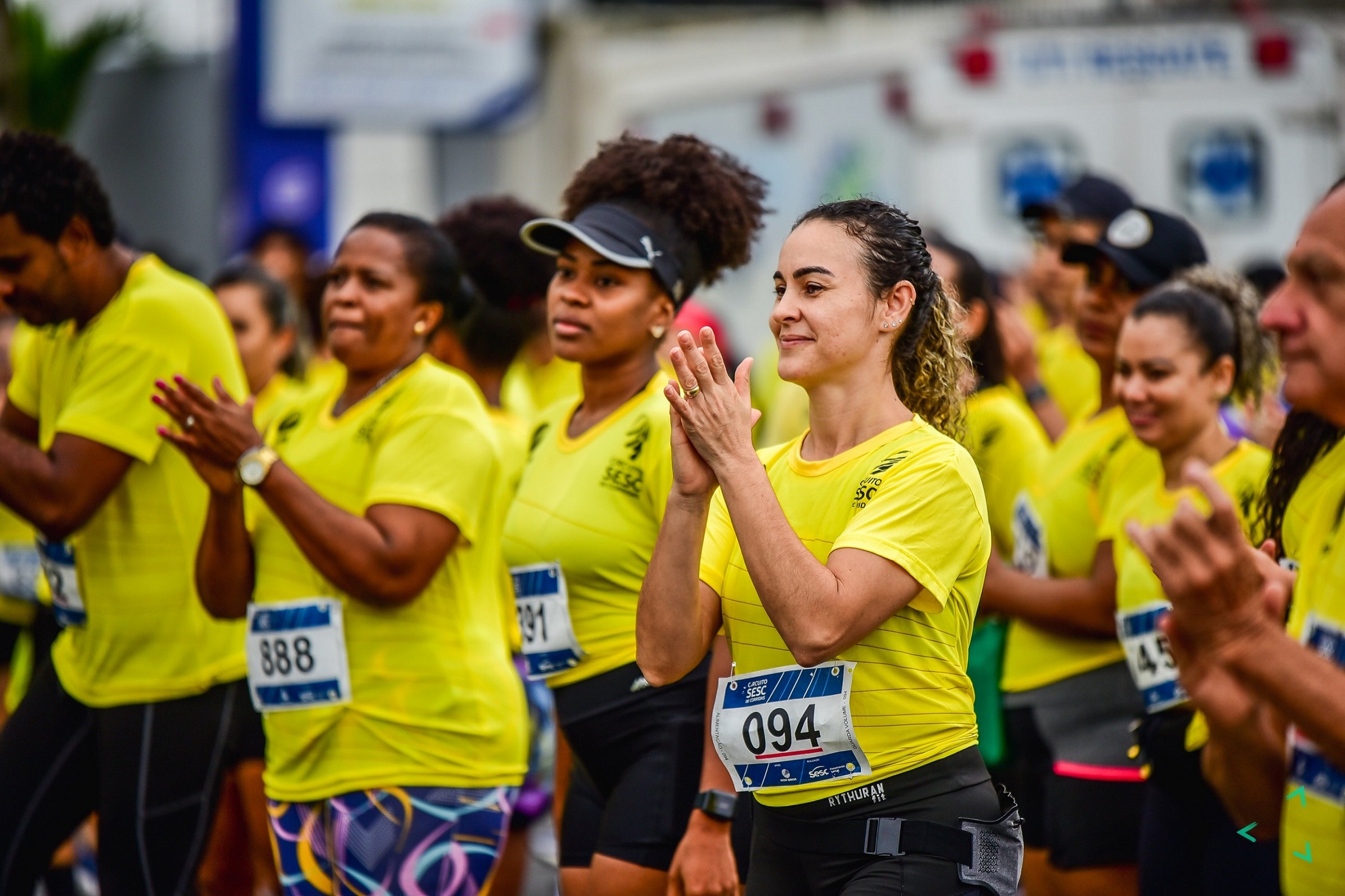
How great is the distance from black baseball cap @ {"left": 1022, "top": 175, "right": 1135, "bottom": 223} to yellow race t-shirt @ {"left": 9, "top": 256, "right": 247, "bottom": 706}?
3140mm

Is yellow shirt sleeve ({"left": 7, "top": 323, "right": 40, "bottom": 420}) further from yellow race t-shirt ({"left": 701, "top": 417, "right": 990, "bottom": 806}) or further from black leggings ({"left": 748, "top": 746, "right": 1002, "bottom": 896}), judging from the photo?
black leggings ({"left": 748, "top": 746, "right": 1002, "bottom": 896})

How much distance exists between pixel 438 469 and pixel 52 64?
38.7 ft

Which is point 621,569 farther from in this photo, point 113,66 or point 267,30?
point 113,66

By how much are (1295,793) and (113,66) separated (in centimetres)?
1593

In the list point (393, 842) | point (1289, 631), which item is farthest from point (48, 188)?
point (1289, 631)

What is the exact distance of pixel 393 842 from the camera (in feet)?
12.9

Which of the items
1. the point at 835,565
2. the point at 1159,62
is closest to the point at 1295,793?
the point at 835,565

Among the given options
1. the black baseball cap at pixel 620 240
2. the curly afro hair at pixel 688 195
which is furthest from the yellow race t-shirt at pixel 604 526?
the curly afro hair at pixel 688 195

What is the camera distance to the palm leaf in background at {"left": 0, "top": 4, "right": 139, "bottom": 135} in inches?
547

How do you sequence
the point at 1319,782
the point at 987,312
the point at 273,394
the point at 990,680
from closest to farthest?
the point at 1319,782 < the point at 990,680 < the point at 987,312 < the point at 273,394

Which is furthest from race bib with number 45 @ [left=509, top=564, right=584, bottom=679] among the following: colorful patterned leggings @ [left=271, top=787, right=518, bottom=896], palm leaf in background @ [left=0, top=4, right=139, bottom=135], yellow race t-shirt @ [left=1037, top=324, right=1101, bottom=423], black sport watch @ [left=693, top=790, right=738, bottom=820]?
palm leaf in background @ [left=0, top=4, right=139, bottom=135]

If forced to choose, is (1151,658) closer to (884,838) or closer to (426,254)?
(884,838)

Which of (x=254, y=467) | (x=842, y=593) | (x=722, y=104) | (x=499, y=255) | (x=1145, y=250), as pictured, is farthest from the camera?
(x=722, y=104)

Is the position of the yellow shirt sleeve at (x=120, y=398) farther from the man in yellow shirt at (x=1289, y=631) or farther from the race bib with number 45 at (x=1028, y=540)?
the man in yellow shirt at (x=1289, y=631)
